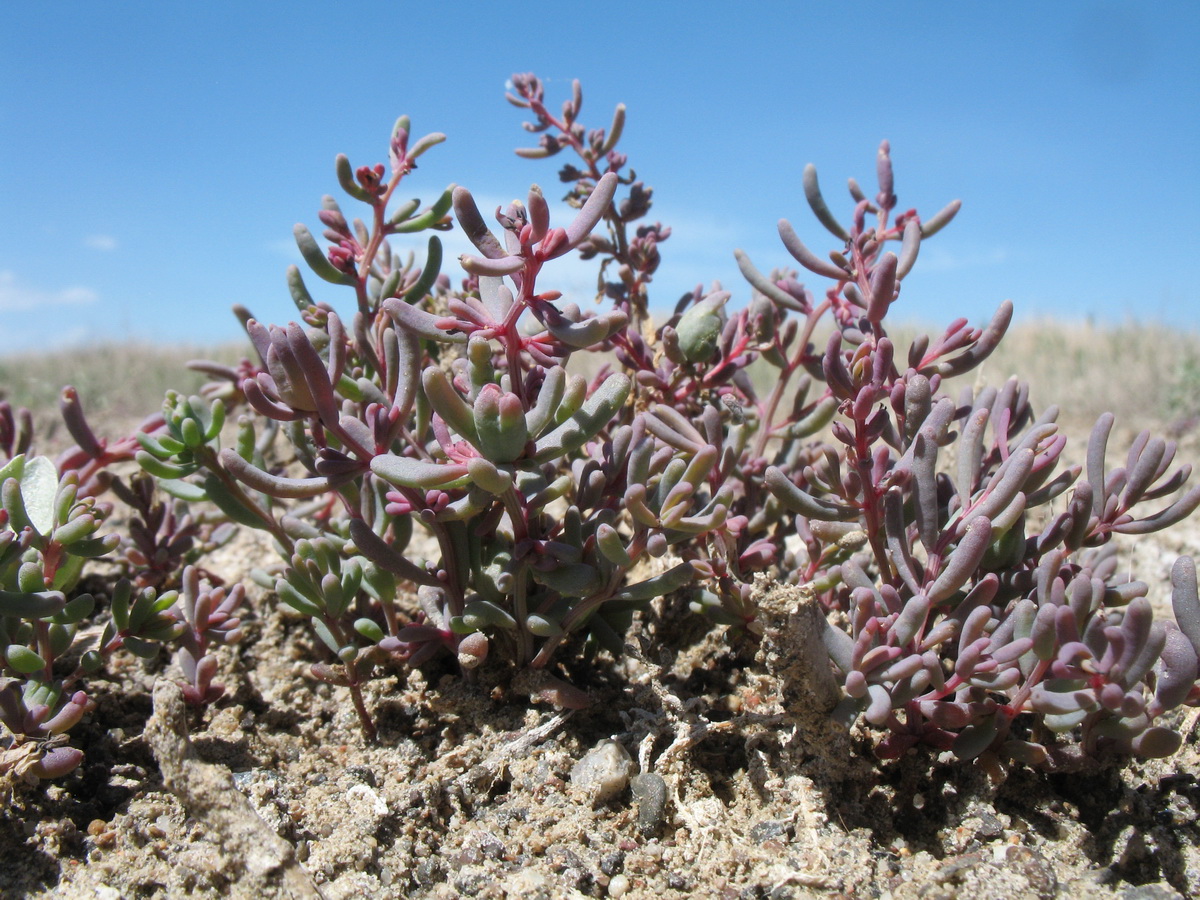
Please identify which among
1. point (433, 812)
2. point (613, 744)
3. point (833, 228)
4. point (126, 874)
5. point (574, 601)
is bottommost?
point (126, 874)

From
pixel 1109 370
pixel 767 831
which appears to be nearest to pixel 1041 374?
pixel 1109 370

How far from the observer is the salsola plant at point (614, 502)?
1.52m

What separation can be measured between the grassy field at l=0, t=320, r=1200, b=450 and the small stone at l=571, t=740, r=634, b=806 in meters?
4.28

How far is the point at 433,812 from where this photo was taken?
1.77 metres

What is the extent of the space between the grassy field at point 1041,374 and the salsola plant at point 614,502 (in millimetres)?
3534

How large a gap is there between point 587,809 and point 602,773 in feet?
0.25

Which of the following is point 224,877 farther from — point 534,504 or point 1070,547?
point 1070,547

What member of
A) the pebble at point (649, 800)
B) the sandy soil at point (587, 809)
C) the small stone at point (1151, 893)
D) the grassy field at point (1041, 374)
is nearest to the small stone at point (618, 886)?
the sandy soil at point (587, 809)

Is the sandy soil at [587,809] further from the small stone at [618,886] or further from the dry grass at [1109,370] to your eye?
the dry grass at [1109,370]

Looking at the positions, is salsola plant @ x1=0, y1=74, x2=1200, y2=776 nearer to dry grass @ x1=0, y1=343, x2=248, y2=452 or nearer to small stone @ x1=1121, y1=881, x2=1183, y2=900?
small stone @ x1=1121, y1=881, x2=1183, y2=900

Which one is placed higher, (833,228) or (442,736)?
(833,228)

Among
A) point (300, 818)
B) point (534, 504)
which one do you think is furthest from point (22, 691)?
point (534, 504)

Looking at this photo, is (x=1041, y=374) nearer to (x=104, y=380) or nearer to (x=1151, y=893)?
(x=1151, y=893)

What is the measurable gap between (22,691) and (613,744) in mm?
1288
